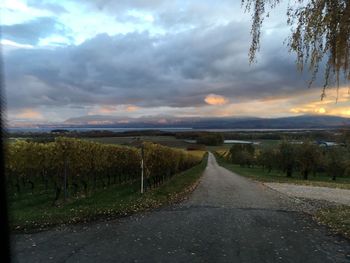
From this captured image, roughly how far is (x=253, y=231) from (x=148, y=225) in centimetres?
275

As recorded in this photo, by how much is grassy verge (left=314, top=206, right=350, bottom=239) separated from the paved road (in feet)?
1.42

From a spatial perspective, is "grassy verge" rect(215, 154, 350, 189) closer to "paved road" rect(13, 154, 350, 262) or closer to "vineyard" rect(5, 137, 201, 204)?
"vineyard" rect(5, 137, 201, 204)

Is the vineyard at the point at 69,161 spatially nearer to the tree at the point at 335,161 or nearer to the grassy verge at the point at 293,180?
the grassy verge at the point at 293,180

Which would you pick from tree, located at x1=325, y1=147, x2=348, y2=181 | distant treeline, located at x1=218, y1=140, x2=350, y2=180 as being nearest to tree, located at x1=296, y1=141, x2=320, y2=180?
distant treeline, located at x1=218, y1=140, x2=350, y2=180

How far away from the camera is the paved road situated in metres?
8.16

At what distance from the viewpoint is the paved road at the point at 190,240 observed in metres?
8.16

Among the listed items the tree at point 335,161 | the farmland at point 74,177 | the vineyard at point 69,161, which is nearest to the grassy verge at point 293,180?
the tree at point 335,161

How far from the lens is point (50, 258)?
7828 mm

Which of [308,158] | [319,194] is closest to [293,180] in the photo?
[319,194]

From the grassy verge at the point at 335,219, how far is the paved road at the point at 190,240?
43 centimetres

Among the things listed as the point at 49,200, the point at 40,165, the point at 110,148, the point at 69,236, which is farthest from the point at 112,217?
Answer: the point at 110,148

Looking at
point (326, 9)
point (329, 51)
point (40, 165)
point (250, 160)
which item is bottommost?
point (250, 160)

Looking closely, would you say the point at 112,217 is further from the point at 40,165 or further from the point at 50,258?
the point at 40,165

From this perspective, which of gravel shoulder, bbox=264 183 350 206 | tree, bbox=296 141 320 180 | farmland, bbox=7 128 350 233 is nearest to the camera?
farmland, bbox=7 128 350 233
